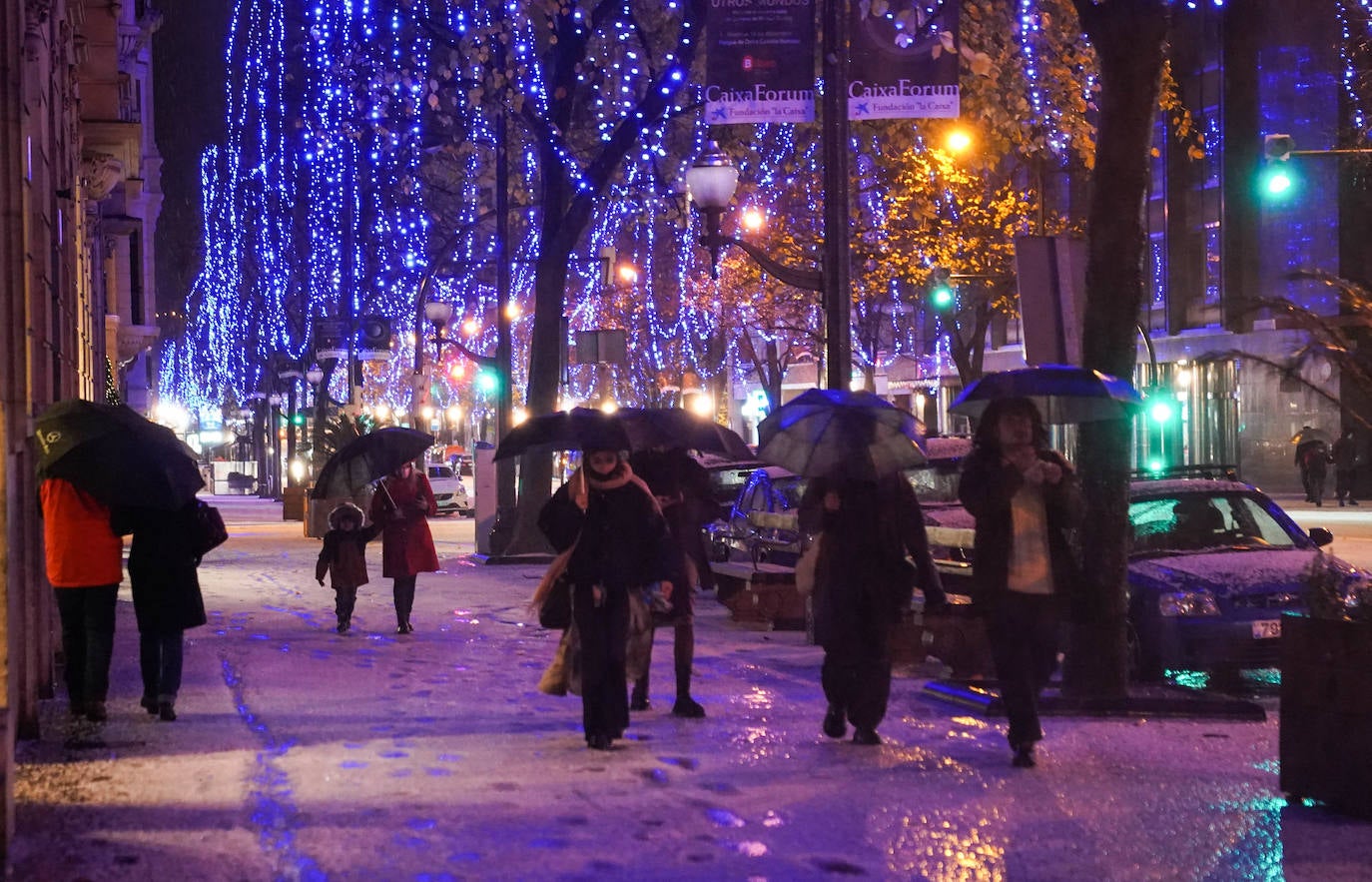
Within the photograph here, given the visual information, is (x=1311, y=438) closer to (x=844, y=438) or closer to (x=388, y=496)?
(x=388, y=496)

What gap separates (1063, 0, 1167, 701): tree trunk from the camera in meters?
10.7

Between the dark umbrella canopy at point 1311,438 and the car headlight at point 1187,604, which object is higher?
the dark umbrella canopy at point 1311,438

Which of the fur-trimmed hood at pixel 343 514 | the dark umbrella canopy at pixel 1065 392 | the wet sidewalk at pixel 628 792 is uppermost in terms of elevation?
the dark umbrella canopy at pixel 1065 392

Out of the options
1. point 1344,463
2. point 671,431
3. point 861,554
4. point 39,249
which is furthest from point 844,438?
point 1344,463

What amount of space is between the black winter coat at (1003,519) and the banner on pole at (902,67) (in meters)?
5.96

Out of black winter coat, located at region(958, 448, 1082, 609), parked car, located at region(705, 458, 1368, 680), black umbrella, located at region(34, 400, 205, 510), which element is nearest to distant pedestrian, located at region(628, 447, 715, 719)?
parked car, located at region(705, 458, 1368, 680)

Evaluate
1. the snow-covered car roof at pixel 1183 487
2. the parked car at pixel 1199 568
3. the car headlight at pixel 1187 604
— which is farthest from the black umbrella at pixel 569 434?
the snow-covered car roof at pixel 1183 487

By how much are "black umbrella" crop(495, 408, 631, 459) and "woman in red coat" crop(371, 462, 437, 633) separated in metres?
5.75

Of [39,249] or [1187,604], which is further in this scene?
[1187,604]

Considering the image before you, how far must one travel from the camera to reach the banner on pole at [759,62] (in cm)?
1436

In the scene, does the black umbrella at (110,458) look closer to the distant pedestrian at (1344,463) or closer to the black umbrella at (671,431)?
the black umbrella at (671,431)

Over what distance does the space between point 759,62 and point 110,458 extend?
679cm

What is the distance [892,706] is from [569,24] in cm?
1562

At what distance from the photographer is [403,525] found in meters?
16.1
